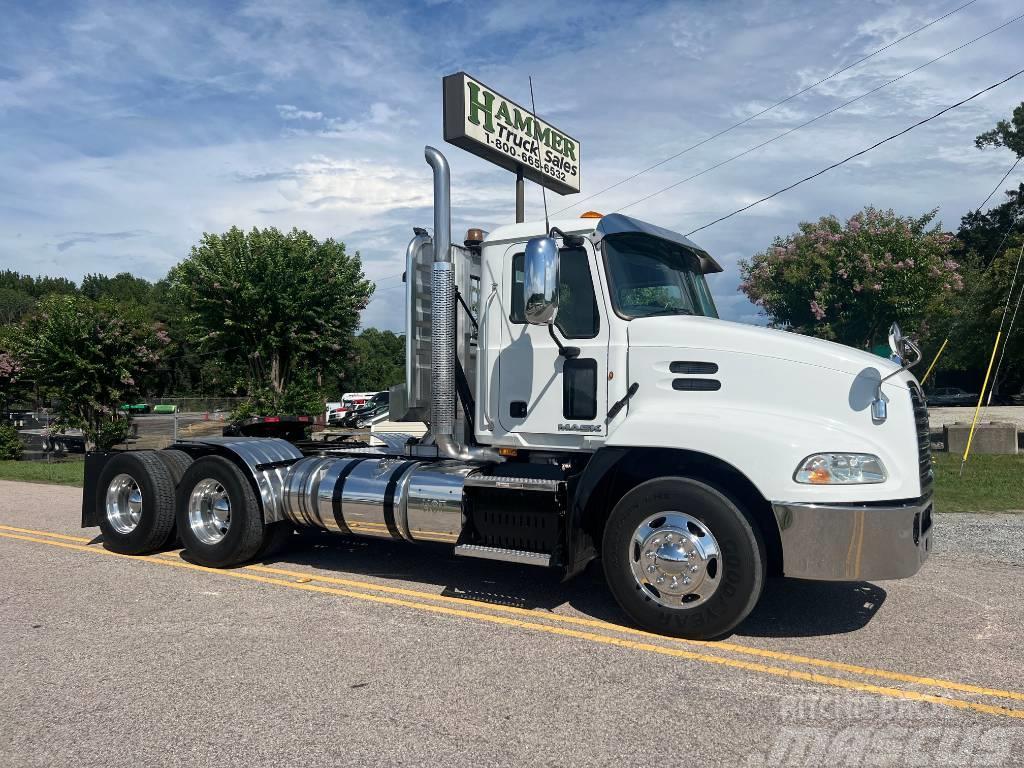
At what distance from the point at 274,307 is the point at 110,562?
25.6 meters

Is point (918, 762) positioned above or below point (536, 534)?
below

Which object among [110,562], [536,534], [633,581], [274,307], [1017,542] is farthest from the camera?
[274,307]

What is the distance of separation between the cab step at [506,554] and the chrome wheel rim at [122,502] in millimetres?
4001

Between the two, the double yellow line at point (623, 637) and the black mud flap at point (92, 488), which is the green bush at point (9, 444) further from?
the double yellow line at point (623, 637)

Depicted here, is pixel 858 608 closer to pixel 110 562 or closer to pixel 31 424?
pixel 110 562

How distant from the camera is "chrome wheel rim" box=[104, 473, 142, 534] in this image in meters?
8.14

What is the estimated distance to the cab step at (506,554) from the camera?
18.2 ft

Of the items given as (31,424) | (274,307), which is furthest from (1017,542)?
(31,424)

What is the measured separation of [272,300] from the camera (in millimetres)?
32094

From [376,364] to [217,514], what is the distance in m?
66.9

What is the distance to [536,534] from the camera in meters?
5.72

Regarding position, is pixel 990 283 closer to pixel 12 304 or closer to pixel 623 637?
pixel 623 637

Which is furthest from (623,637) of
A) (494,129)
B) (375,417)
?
(494,129)

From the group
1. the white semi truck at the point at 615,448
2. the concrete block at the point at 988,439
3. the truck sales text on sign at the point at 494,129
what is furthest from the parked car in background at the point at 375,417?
the concrete block at the point at 988,439
